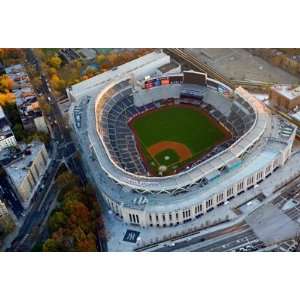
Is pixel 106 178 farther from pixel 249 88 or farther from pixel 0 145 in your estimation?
pixel 249 88

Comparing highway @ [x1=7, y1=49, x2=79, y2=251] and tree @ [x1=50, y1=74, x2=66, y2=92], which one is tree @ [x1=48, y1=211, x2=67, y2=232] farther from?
tree @ [x1=50, y1=74, x2=66, y2=92]

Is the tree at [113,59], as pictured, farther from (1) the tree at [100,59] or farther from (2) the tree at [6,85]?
(2) the tree at [6,85]

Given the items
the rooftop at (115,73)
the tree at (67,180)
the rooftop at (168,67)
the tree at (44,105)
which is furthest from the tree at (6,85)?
the rooftop at (168,67)

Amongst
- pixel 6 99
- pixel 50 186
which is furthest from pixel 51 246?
pixel 6 99

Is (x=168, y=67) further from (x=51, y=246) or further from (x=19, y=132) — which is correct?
(x=51, y=246)

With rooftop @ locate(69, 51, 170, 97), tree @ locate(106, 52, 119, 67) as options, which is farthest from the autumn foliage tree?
tree @ locate(106, 52, 119, 67)
